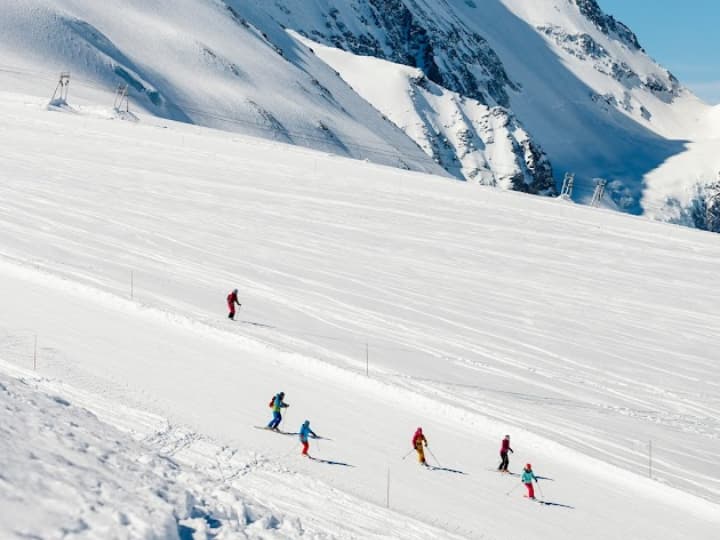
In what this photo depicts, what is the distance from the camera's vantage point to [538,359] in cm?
2430

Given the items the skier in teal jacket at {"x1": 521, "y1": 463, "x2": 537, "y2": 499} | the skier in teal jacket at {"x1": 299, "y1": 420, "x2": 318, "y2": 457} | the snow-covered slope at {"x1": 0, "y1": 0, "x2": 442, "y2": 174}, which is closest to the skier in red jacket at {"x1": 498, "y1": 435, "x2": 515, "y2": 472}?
the skier in teal jacket at {"x1": 521, "y1": 463, "x2": 537, "y2": 499}

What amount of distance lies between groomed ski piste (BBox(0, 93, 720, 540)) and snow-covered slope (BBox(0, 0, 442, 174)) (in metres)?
41.9

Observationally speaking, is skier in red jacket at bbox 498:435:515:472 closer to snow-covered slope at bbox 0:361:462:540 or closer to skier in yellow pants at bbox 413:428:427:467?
skier in yellow pants at bbox 413:428:427:467

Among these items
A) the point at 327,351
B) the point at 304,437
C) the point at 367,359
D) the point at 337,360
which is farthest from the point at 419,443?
the point at 327,351

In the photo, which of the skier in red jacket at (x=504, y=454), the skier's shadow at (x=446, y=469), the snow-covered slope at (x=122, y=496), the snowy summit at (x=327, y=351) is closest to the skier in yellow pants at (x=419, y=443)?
the snowy summit at (x=327, y=351)

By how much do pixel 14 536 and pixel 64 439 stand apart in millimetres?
2452

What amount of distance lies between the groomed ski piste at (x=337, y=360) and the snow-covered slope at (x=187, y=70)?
4186cm

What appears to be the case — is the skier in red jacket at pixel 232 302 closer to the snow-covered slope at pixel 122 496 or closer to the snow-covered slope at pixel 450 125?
the snow-covered slope at pixel 122 496

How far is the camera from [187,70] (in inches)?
3937

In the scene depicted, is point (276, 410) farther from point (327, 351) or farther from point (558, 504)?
point (327, 351)

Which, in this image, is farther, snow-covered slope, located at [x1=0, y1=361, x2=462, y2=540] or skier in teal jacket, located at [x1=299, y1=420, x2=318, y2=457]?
skier in teal jacket, located at [x1=299, y1=420, x2=318, y2=457]

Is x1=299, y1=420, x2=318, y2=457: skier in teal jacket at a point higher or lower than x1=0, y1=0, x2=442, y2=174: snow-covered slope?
lower

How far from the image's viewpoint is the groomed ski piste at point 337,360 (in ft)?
32.9

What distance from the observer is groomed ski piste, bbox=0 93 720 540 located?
10.0m
